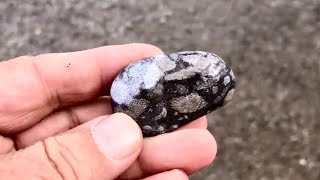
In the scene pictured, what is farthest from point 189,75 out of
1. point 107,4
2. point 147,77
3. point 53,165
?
point 107,4

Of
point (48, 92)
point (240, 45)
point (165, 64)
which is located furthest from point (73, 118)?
point (240, 45)

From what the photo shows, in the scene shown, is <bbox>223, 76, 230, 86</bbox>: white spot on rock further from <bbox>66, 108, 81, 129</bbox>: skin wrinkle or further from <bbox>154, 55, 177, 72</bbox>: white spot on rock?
<bbox>66, 108, 81, 129</bbox>: skin wrinkle

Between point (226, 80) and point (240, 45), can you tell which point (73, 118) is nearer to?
point (226, 80)

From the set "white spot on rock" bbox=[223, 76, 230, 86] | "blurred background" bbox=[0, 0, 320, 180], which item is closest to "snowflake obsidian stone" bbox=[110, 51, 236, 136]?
"white spot on rock" bbox=[223, 76, 230, 86]

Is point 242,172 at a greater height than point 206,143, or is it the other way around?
point 206,143

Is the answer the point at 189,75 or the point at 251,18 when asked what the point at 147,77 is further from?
the point at 251,18

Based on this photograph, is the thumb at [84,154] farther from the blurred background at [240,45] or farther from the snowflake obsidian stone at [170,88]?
the blurred background at [240,45]
